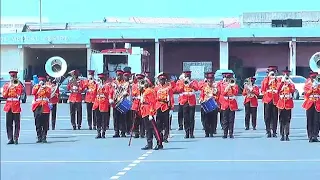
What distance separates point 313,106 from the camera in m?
19.2

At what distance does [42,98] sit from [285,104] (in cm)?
633

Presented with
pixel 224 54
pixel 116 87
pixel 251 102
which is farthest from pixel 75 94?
pixel 224 54

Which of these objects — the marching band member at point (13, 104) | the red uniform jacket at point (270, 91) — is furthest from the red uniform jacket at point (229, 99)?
the marching band member at point (13, 104)

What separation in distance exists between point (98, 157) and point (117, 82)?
17.6 ft

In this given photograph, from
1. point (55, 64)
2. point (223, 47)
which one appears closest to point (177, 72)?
point (223, 47)

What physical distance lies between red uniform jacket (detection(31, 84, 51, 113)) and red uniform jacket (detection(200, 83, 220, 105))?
14.0 ft

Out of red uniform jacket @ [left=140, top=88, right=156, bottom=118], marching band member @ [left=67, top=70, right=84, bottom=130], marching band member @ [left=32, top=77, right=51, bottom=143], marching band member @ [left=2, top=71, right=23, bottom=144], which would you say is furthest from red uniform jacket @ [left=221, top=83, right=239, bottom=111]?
marching band member @ [left=67, top=70, right=84, bottom=130]

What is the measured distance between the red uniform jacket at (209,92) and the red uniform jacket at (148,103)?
3.41 metres

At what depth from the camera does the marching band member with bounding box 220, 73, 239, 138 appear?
20594mm

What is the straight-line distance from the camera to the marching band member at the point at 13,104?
19.5 meters

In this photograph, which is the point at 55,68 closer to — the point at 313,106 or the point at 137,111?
the point at 137,111

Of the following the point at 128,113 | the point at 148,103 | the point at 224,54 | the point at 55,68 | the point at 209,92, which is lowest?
the point at 128,113

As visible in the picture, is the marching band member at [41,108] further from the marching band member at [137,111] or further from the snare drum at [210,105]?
the snare drum at [210,105]

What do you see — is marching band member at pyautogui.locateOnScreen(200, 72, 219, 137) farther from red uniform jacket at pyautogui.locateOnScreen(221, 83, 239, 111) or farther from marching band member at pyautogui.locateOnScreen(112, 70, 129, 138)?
marching band member at pyautogui.locateOnScreen(112, 70, 129, 138)
